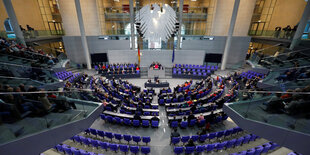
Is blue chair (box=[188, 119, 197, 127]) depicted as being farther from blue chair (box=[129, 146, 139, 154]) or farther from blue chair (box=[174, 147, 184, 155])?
blue chair (box=[129, 146, 139, 154])

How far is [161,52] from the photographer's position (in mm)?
20625

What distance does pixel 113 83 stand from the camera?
47.3ft

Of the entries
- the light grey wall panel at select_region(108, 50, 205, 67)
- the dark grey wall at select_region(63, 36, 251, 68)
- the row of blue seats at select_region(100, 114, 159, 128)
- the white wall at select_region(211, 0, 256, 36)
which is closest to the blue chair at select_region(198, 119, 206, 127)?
the row of blue seats at select_region(100, 114, 159, 128)

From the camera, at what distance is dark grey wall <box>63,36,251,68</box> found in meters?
20.5

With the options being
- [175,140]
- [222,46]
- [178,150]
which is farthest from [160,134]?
[222,46]

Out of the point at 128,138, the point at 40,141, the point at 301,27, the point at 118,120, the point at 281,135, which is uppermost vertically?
the point at 301,27

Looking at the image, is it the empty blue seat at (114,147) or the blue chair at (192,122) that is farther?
the blue chair at (192,122)

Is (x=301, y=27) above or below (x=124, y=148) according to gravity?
above

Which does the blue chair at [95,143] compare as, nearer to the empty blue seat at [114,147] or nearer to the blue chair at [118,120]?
the empty blue seat at [114,147]

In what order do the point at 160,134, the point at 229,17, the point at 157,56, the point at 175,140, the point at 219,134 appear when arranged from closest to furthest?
1. the point at 175,140
2. the point at 219,134
3. the point at 160,134
4. the point at 229,17
5. the point at 157,56

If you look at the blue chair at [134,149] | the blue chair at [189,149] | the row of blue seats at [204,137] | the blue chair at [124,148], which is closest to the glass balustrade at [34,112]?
the blue chair at [124,148]

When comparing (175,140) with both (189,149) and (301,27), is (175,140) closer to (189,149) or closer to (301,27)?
(189,149)

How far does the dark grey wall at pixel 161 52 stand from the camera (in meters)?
20.5

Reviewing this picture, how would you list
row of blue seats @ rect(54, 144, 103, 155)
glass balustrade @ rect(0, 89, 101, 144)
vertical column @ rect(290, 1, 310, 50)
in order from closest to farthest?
glass balustrade @ rect(0, 89, 101, 144)
row of blue seats @ rect(54, 144, 103, 155)
vertical column @ rect(290, 1, 310, 50)
